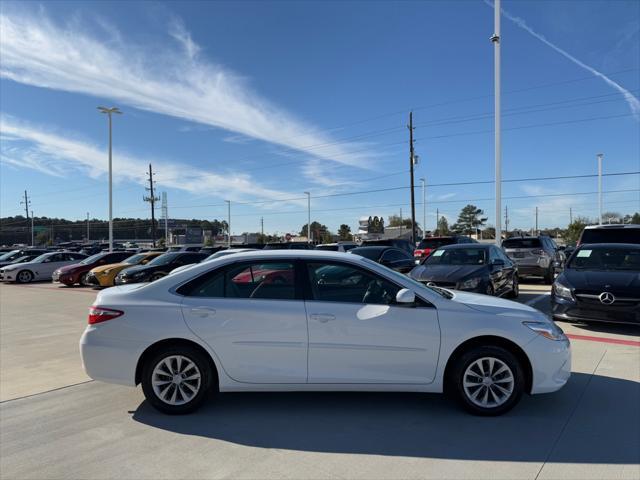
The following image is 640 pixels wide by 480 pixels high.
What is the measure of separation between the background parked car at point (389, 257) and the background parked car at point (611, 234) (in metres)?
5.30

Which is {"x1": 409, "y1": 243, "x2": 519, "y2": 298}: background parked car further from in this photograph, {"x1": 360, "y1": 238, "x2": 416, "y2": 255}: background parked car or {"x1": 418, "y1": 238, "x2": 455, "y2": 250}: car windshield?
{"x1": 360, "y1": 238, "x2": 416, "y2": 255}: background parked car

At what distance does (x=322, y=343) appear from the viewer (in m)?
4.17

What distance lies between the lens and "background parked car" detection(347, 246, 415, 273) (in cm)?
1509

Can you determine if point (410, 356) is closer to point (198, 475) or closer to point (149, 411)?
point (198, 475)

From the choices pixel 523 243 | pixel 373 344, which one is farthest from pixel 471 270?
pixel 523 243

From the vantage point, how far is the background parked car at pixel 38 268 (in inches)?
886

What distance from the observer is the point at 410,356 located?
13.6 ft

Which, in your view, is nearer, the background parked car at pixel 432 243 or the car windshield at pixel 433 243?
the background parked car at pixel 432 243

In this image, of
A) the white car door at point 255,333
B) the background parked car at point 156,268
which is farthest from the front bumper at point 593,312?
the background parked car at point 156,268

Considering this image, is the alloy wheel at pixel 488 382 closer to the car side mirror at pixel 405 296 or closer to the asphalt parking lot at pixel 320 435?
the asphalt parking lot at pixel 320 435

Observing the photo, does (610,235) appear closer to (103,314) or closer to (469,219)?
(103,314)

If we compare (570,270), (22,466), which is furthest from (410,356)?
(570,270)

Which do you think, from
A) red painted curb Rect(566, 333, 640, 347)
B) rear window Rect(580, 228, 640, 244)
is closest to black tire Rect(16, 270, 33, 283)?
rear window Rect(580, 228, 640, 244)

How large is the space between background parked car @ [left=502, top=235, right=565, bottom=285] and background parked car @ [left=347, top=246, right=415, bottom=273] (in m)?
3.39
